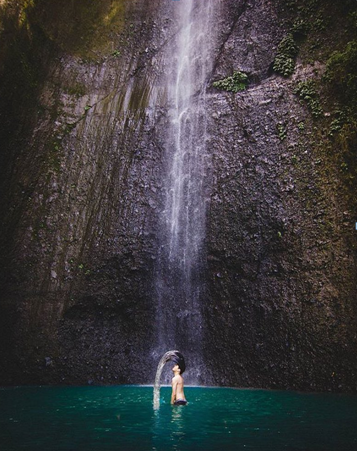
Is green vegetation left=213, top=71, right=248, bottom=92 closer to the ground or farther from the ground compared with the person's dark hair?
farther from the ground

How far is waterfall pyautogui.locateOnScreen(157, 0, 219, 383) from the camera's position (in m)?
11.3

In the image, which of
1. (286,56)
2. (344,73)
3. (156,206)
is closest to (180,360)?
(156,206)

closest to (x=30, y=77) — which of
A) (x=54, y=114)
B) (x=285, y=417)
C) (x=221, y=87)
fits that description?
(x=54, y=114)

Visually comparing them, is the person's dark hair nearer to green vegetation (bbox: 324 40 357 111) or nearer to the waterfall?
→ the waterfall

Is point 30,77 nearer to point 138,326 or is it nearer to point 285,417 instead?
point 138,326

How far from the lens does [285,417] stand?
5.83 meters

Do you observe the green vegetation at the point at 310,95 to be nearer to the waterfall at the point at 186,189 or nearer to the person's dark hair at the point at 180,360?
the waterfall at the point at 186,189

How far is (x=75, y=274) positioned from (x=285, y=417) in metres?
7.22

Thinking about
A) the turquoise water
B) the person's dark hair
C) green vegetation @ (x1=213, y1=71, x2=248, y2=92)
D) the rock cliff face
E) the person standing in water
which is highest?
green vegetation @ (x1=213, y1=71, x2=248, y2=92)

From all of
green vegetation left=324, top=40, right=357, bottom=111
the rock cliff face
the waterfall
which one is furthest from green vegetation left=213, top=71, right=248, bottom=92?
green vegetation left=324, top=40, right=357, bottom=111

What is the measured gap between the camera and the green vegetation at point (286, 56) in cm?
1263

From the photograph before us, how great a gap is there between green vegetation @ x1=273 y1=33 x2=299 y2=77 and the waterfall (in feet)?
7.30

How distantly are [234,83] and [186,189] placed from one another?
11.9ft

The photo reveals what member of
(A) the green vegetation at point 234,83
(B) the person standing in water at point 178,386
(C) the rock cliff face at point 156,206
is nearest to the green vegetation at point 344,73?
(C) the rock cliff face at point 156,206
